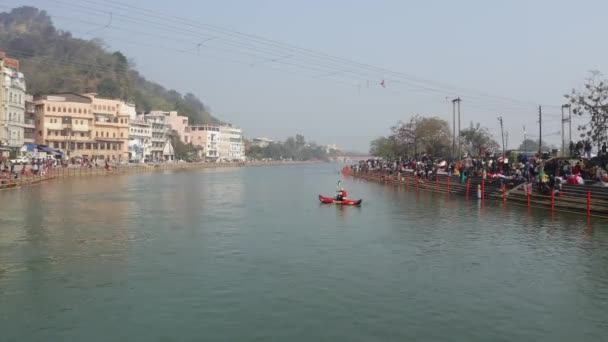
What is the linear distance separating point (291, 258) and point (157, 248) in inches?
208

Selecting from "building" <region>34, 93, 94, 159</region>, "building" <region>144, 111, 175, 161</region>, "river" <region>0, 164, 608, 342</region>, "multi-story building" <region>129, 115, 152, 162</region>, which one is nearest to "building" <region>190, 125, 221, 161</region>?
"building" <region>144, 111, 175, 161</region>

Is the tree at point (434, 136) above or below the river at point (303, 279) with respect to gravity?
above

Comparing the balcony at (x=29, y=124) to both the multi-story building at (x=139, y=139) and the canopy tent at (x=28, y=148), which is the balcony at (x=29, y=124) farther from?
the multi-story building at (x=139, y=139)

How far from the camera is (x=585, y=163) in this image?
37.3 metres

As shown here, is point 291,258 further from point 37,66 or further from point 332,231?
point 37,66

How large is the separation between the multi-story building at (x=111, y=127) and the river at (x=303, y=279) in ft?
283

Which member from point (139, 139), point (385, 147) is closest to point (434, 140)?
point (385, 147)

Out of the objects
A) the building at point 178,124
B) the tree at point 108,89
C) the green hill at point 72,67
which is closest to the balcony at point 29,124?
the green hill at point 72,67

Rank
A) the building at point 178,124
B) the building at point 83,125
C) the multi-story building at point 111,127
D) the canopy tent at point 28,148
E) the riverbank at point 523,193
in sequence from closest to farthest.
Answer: the riverbank at point 523,193 → the canopy tent at point 28,148 → the building at point 83,125 → the multi-story building at point 111,127 → the building at point 178,124

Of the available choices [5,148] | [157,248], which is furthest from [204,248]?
[5,148]

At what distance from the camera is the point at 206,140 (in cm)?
18338

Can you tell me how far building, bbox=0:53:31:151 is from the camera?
68.5 m

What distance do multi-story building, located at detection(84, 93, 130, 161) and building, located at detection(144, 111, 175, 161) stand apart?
22547 mm

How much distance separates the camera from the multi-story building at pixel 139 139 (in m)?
126
